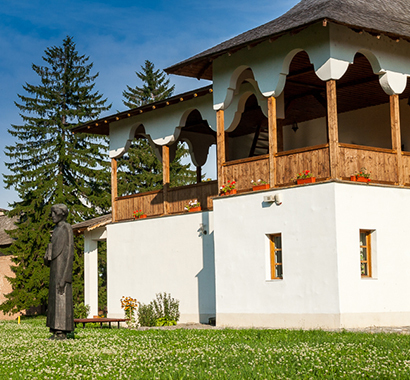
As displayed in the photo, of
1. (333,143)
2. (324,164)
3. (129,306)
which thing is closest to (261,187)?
(324,164)

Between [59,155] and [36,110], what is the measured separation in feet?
11.8

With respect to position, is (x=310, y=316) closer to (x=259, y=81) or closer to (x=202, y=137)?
(x=259, y=81)

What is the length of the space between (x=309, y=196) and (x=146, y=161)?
29.9 metres

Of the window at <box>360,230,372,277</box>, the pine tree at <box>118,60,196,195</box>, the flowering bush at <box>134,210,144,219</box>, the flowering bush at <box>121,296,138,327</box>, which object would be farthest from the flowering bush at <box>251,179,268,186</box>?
the pine tree at <box>118,60,196,195</box>

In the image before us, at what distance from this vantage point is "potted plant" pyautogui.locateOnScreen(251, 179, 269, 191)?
56.5 feet

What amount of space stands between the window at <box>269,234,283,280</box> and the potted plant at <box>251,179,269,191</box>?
1.21 meters

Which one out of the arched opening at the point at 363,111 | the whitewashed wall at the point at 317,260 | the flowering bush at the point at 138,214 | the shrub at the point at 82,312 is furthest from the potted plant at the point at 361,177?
the shrub at the point at 82,312

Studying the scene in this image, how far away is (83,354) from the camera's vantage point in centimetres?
Answer: 1110

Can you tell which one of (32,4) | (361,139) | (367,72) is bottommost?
(361,139)

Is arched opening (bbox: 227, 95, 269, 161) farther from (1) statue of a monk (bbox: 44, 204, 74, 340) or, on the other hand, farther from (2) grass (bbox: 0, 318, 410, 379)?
(1) statue of a monk (bbox: 44, 204, 74, 340)

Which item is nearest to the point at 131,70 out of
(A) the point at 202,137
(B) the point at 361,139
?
(A) the point at 202,137

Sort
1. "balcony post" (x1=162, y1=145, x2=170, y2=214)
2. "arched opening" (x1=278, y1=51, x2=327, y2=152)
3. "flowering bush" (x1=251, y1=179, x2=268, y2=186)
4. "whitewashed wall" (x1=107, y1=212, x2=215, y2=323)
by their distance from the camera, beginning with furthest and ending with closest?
"balcony post" (x1=162, y1=145, x2=170, y2=214) → "whitewashed wall" (x1=107, y1=212, x2=215, y2=323) → "arched opening" (x1=278, y1=51, x2=327, y2=152) → "flowering bush" (x1=251, y1=179, x2=268, y2=186)

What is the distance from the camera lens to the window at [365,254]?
1620cm

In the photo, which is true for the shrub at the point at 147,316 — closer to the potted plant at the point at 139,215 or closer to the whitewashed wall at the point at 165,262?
the whitewashed wall at the point at 165,262
